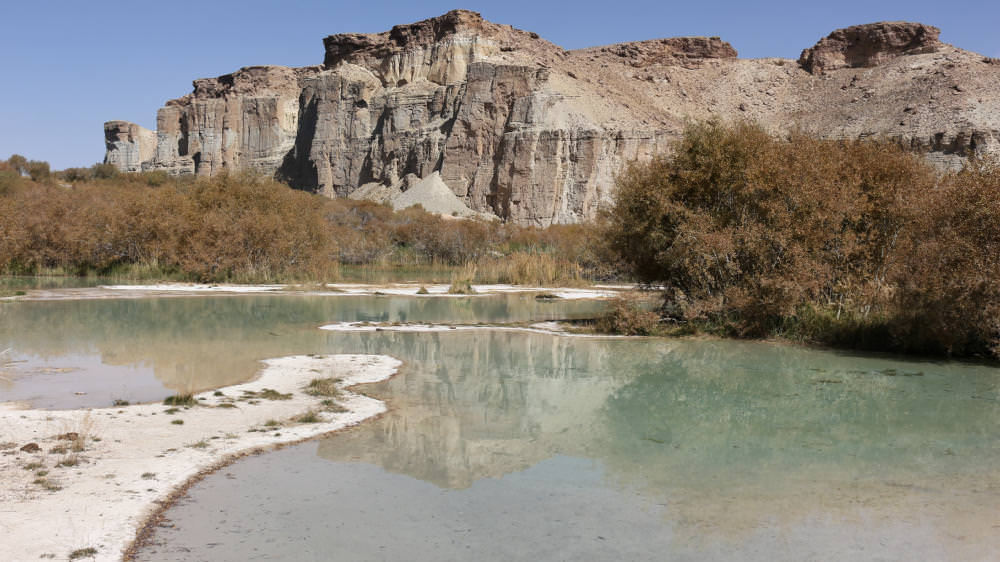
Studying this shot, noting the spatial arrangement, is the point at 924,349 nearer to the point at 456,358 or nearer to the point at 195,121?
the point at 456,358

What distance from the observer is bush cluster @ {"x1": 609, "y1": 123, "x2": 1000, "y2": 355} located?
11984 mm

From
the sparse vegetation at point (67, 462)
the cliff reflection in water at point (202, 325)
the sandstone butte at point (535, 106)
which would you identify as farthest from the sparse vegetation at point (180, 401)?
the sandstone butte at point (535, 106)

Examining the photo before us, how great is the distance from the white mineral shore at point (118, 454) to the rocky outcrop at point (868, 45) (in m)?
95.4

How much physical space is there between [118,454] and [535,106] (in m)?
67.0

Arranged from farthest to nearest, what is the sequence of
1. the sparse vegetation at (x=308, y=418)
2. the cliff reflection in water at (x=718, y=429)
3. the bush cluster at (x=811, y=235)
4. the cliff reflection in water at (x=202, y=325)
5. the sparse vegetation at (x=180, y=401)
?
the bush cluster at (x=811, y=235)
the cliff reflection in water at (x=202, y=325)
the sparse vegetation at (x=180, y=401)
the sparse vegetation at (x=308, y=418)
the cliff reflection in water at (x=718, y=429)

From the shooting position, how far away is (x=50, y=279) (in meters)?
31.6

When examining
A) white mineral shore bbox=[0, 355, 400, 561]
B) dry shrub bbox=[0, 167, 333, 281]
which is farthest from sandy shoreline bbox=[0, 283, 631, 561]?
dry shrub bbox=[0, 167, 333, 281]

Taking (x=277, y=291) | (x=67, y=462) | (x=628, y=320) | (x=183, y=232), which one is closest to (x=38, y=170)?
(x=183, y=232)

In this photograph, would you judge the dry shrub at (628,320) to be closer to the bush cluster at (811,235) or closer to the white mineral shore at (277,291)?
the bush cluster at (811,235)

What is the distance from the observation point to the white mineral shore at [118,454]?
4.64 m

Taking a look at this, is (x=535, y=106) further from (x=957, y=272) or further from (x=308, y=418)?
(x=308, y=418)

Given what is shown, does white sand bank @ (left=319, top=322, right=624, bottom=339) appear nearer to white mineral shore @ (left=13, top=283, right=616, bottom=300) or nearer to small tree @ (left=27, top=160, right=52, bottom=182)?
white mineral shore @ (left=13, top=283, right=616, bottom=300)

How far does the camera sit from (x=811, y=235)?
1412 centimetres

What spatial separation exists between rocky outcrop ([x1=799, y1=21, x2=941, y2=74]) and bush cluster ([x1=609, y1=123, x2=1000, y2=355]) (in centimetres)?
8452
